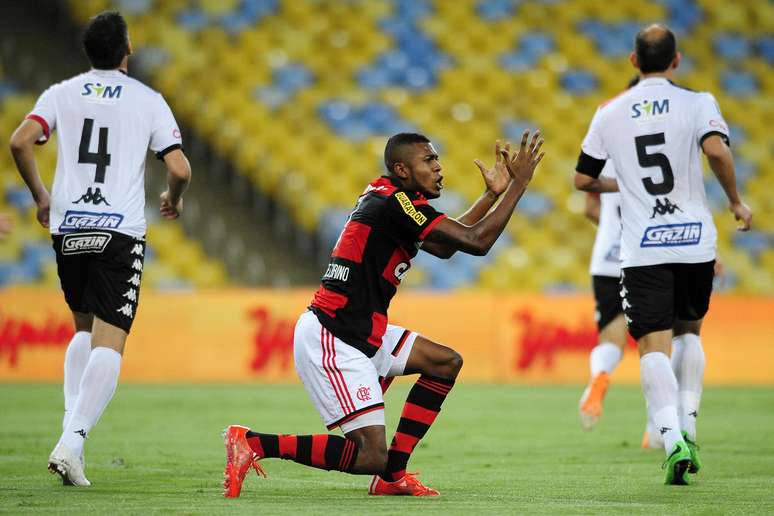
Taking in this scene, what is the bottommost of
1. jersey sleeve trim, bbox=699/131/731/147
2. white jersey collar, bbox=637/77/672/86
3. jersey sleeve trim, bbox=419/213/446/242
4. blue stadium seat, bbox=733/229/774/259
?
jersey sleeve trim, bbox=419/213/446/242

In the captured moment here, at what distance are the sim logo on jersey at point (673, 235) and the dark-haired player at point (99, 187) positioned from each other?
2459 mm

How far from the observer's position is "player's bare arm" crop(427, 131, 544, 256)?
5.72m

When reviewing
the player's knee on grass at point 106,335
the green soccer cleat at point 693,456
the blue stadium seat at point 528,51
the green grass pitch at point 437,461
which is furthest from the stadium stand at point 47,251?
the green soccer cleat at point 693,456

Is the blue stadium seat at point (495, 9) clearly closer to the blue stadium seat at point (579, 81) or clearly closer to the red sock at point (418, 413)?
the blue stadium seat at point (579, 81)

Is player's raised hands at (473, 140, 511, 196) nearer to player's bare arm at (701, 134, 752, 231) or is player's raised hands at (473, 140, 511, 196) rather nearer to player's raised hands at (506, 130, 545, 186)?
player's raised hands at (506, 130, 545, 186)

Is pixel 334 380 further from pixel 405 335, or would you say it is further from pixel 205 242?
pixel 205 242

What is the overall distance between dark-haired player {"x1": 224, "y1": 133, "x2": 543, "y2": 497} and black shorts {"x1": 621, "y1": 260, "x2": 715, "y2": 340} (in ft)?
3.43

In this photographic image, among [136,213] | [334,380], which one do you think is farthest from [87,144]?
[334,380]

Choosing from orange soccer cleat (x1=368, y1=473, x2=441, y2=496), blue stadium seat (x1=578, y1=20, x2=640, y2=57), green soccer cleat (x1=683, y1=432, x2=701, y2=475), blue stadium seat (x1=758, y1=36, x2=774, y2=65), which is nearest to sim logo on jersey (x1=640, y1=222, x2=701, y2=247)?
green soccer cleat (x1=683, y1=432, x2=701, y2=475)

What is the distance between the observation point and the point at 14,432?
8984 millimetres

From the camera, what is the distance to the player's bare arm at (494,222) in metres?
5.72

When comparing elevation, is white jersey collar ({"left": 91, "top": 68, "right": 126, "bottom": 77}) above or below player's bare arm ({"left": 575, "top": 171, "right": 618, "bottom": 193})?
above

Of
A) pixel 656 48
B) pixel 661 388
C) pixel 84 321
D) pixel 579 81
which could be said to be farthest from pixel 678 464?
pixel 579 81

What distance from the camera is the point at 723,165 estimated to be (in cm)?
654
